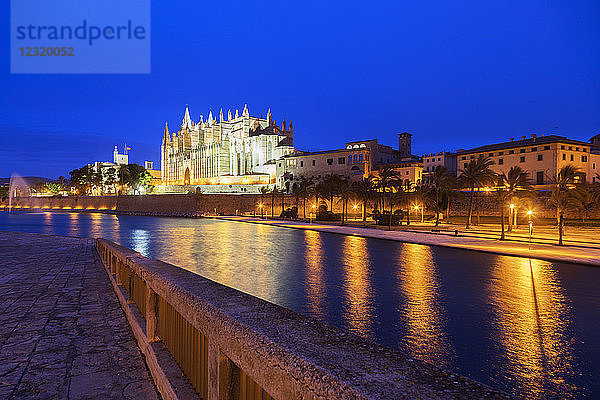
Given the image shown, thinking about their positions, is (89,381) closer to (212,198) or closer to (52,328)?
(52,328)

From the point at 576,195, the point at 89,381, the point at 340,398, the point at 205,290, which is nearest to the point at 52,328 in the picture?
the point at 89,381

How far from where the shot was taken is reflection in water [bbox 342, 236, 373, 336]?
420 inches

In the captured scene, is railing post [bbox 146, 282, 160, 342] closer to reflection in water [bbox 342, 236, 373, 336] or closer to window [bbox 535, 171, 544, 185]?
reflection in water [bbox 342, 236, 373, 336]

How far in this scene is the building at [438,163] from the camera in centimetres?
8725

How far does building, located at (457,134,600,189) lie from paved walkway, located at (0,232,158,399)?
68.3 metres

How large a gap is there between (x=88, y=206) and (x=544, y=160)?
444ft

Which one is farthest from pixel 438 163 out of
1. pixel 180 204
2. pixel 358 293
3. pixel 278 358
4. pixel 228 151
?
pixel 278 358

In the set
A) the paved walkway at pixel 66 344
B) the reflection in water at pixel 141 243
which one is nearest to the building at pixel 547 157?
the reflection in water at pixel 141 243

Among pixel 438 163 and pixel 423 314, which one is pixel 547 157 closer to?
pixel 438 163

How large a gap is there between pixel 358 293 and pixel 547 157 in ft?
220

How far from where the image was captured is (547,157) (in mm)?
66125

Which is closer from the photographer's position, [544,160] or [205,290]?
[205,290]

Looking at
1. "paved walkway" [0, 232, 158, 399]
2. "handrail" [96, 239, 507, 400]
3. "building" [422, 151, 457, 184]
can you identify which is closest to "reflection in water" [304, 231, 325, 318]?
"paved walkway" [0, 232, 158, 399]

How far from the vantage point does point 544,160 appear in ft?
219
